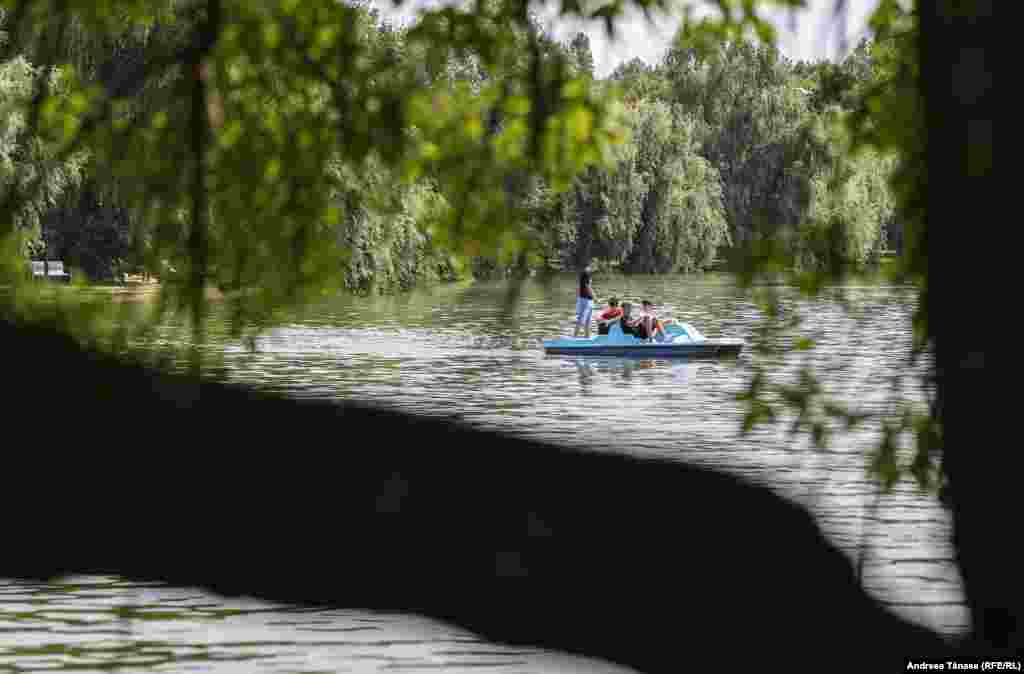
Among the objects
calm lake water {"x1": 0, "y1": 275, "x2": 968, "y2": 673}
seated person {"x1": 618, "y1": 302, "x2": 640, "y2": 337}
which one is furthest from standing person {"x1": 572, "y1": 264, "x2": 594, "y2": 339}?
calm lake water {"x1": 0, "y1": 275, "x2": 968, "y2": 673}

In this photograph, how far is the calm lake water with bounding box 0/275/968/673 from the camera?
909 cm

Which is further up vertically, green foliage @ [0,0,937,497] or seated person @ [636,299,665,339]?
green foliage @ [0,0,937,497]

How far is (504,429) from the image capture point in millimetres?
19000

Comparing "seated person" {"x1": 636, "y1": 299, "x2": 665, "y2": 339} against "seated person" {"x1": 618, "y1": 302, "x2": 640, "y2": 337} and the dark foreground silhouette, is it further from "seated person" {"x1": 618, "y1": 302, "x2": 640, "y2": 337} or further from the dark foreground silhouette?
the dark foreground silhouette

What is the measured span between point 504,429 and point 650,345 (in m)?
10.5

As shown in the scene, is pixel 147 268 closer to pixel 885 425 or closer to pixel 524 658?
pixel 885 425

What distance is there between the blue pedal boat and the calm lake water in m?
0.24

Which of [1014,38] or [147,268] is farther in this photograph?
[147,268]

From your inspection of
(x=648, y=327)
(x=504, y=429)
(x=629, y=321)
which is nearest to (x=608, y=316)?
(x=629, y=321)

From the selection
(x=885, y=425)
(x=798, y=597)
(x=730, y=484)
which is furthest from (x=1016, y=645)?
(x=730, y=484)

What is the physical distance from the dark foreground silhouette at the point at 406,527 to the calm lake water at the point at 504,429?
0.28 m

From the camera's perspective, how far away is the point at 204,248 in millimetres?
5750

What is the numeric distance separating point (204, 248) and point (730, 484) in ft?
26.9

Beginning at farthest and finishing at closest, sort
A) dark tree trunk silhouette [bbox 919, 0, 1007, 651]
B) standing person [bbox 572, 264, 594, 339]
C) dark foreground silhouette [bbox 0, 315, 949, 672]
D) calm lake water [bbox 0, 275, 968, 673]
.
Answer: standing person [bbox 572, 264, 594, 339], calm lake water [bbox 0, 275, 968, 673], dark foreground silhouette [bbox 0, 315, 949, 672], dark tree trunk silhouette [bbox 919, 0, 1007, 651]
